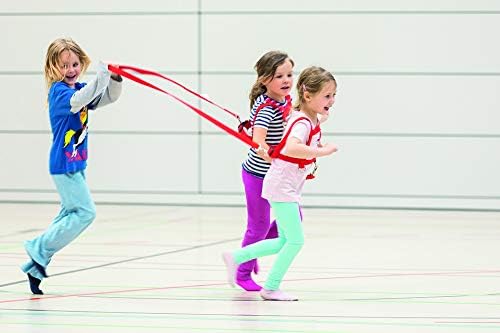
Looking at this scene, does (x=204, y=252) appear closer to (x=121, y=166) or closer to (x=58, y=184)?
(x=58, y=184)

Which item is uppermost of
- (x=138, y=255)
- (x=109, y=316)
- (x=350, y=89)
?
(x=350, y=89)

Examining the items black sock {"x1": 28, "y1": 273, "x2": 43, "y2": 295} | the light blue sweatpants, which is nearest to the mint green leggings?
the light blue sweatpants

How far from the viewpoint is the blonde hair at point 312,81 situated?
4.77 m

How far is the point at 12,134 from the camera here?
35.3ft

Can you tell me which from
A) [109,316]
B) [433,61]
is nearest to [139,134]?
[433,61]

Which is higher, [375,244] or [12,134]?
[12,134]

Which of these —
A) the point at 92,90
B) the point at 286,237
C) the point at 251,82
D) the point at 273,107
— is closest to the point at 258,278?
the point at 286,237

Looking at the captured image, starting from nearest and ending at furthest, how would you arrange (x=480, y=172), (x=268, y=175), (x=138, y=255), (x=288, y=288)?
(x=268, y=175) < (x=288, y=288) < (x=138, y=255) < (x=480, y=172)

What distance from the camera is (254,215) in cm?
511

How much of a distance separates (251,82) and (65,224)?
5.53m

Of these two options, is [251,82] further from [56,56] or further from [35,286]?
[35,286]

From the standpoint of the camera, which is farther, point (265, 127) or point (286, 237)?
point (265, 127)

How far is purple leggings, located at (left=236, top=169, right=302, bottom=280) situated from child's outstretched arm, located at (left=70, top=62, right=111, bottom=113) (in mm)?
823

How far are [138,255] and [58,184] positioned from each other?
→ 1.62 meters
